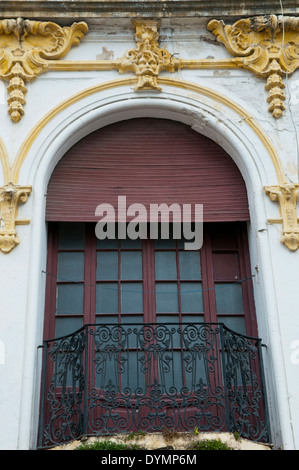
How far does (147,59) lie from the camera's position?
A: 868 cm

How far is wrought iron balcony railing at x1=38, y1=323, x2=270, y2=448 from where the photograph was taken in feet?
22.9

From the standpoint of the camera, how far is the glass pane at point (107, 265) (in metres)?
8.23

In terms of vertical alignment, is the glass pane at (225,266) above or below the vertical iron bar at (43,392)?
above

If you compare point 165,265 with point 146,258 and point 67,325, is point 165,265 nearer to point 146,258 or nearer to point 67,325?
point 146,258

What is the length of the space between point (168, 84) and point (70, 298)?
3.00m

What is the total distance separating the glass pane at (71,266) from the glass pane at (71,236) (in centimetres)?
10

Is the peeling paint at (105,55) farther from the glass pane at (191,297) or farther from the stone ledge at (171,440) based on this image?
the stone ledge at (171,440)

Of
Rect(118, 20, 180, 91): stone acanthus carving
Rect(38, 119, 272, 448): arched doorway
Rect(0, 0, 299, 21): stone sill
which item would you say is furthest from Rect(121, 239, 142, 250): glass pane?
Rect(0, 0, 299, 21): stone sill

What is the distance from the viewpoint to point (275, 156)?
8.16m

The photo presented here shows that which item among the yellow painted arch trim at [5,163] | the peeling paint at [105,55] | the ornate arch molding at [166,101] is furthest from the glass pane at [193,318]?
the peeling paint at [105,55]

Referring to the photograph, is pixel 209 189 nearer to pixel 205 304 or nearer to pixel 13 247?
pixel 205 304

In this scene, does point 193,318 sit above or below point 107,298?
below

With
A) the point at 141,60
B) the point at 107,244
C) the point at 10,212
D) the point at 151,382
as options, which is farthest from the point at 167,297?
the point at 141,60

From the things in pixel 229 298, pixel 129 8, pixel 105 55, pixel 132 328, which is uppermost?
pixel 129 8
